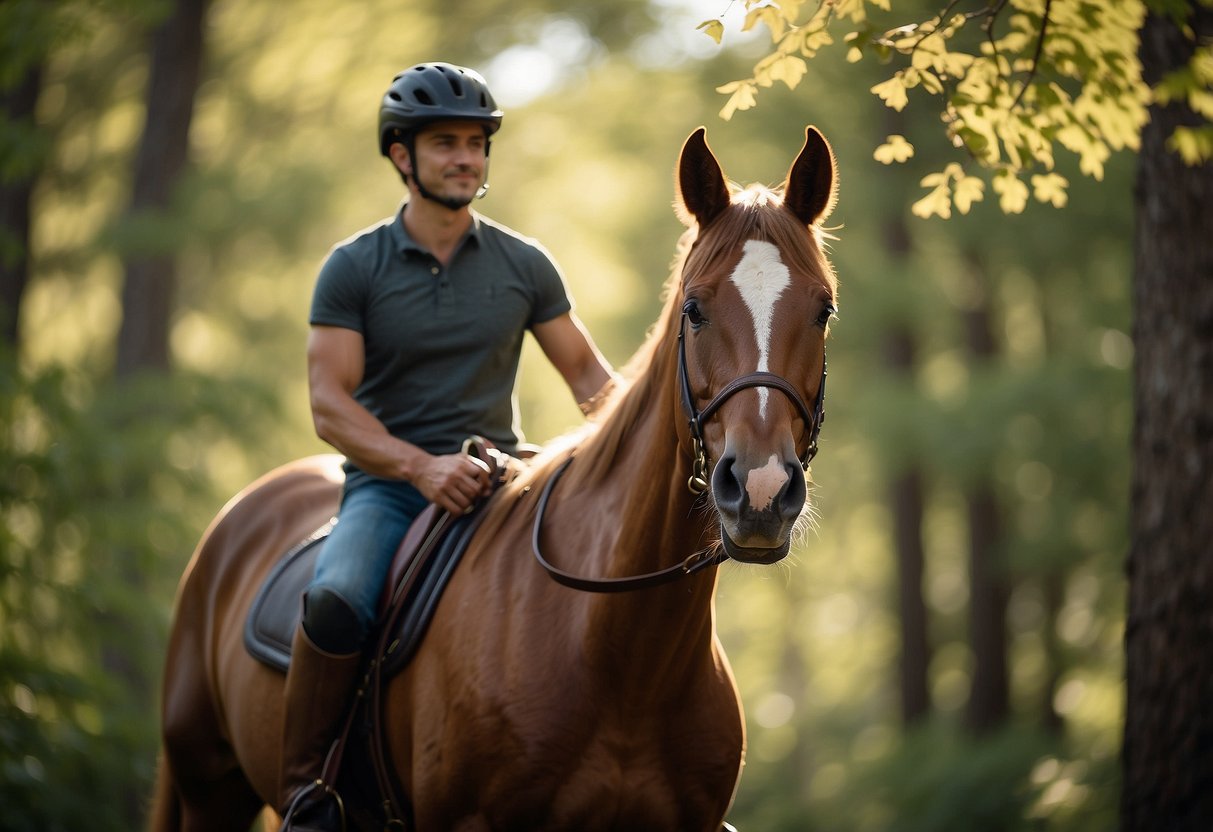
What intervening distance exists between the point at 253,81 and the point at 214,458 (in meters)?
4.67

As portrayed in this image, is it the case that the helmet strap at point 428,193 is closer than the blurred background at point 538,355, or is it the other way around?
the helmet strap at point 428,193

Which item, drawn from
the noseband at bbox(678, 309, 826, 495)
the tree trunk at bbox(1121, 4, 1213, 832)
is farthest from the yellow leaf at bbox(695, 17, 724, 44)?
the tree trunk at bbox(1121, 4, 1213, 832)

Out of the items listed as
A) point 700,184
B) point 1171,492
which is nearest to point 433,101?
point 700,184

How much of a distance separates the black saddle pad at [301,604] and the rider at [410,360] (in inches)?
4.9

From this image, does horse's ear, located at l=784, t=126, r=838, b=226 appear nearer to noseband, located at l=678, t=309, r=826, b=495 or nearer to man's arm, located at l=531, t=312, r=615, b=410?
noseband, located at l=678, t=309, r=826, b=495

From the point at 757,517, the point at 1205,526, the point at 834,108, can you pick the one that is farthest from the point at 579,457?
the point at 834,108

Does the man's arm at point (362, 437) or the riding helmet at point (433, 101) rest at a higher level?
the riding helmet at point (433, 101)

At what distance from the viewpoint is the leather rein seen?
299 centimetres

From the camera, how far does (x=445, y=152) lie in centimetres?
442

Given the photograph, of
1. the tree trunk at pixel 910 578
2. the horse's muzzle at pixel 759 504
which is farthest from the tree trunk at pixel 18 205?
the horse's muzzle at pixel 759 504

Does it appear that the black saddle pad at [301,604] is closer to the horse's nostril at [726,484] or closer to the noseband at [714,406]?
the noseband at [714,406]

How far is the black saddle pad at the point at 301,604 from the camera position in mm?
3955

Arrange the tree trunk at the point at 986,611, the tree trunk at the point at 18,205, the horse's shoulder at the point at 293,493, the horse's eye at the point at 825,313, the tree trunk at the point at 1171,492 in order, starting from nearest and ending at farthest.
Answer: the horse's eye at the point at 825,313 < the tree trunk at the point at 1171,492 < the horse's shoulder at the point at 293,493 < the tree trunk at the point at 18,205 < the tree trunk at the point at 986,611

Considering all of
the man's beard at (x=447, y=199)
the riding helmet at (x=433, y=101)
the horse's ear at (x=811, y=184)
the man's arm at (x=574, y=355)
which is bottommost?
the man's arm at (x=574, y=355)
